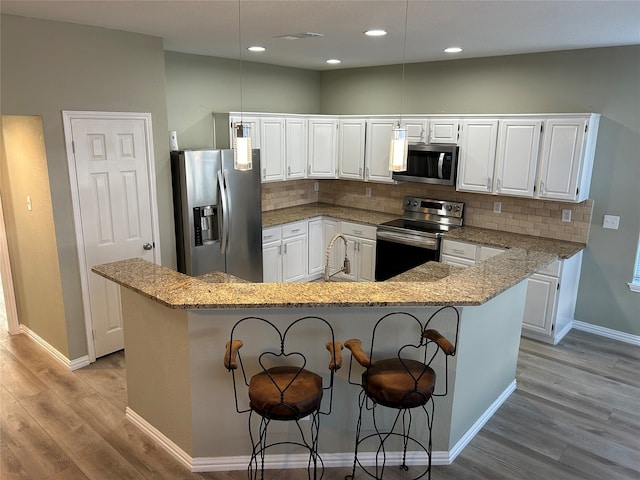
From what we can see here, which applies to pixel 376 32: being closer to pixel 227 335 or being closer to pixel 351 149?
pixel 351 149

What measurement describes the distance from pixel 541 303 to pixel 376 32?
113 inches

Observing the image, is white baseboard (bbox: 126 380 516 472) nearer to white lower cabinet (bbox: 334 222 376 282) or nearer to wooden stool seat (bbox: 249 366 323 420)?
wooden stool seat (bbox: 249 366 323 420)

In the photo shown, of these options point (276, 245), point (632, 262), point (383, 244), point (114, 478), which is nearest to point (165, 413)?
point (114, 478)

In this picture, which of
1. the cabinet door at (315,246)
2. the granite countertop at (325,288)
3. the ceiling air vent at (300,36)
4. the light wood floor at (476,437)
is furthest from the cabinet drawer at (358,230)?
the ceiling air vent at (300,36)

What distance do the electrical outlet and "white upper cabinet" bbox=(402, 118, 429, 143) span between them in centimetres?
195

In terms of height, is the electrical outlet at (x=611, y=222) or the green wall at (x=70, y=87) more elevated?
the green wall at (x=70, y=87)

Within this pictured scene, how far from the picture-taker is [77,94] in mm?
3547

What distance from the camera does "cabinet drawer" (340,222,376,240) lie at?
219 inches

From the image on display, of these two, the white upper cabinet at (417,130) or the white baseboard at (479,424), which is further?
the white upper cabinet at (417,130)

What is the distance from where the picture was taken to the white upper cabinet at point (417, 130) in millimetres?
5156

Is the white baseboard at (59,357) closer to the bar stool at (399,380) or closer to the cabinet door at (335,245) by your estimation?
the bar stool at (399,380)

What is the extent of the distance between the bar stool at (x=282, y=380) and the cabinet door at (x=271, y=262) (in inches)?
106

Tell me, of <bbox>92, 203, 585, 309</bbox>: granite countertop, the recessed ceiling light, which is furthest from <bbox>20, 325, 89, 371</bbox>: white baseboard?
the recessed ceiling light

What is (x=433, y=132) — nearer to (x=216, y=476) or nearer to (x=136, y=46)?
(x=136, y=46)
